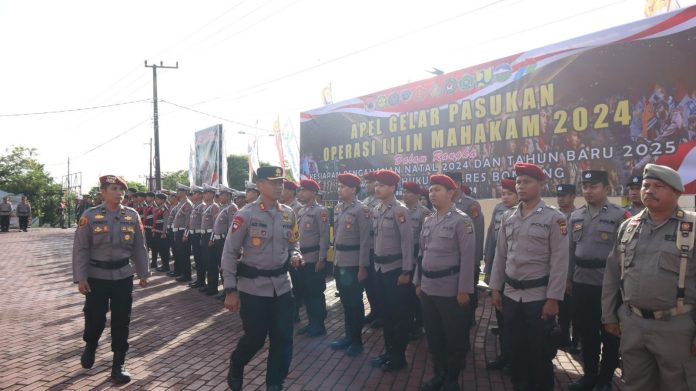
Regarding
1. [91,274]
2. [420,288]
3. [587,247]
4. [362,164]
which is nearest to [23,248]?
[362,164]

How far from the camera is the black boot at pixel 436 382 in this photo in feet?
12.9

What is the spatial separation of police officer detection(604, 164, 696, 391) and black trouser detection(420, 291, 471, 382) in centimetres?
124

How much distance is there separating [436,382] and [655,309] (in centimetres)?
195

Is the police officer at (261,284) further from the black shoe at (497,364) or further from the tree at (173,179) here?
the tree at (173,179)

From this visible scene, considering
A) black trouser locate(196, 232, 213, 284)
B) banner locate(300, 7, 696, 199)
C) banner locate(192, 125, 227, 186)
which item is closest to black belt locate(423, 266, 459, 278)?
banner locate(300, 7, 696, 199)

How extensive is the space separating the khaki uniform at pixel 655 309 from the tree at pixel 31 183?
40859 mm

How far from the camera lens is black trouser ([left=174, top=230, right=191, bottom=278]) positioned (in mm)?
9852

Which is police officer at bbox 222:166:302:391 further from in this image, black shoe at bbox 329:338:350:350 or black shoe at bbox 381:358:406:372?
black shoe at bbox 329:338:350:350

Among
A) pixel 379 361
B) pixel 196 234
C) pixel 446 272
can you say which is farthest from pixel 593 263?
pixel 196 234

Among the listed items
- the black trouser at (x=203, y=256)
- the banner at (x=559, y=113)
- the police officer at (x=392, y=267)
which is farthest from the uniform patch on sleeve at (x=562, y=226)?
the black trouser at (x=203, y=256)

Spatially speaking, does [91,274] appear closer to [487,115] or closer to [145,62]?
[487,115]

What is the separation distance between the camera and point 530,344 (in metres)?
3.57

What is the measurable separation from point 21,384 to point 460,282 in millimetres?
4338

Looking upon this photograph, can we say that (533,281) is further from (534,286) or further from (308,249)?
(308,249)
